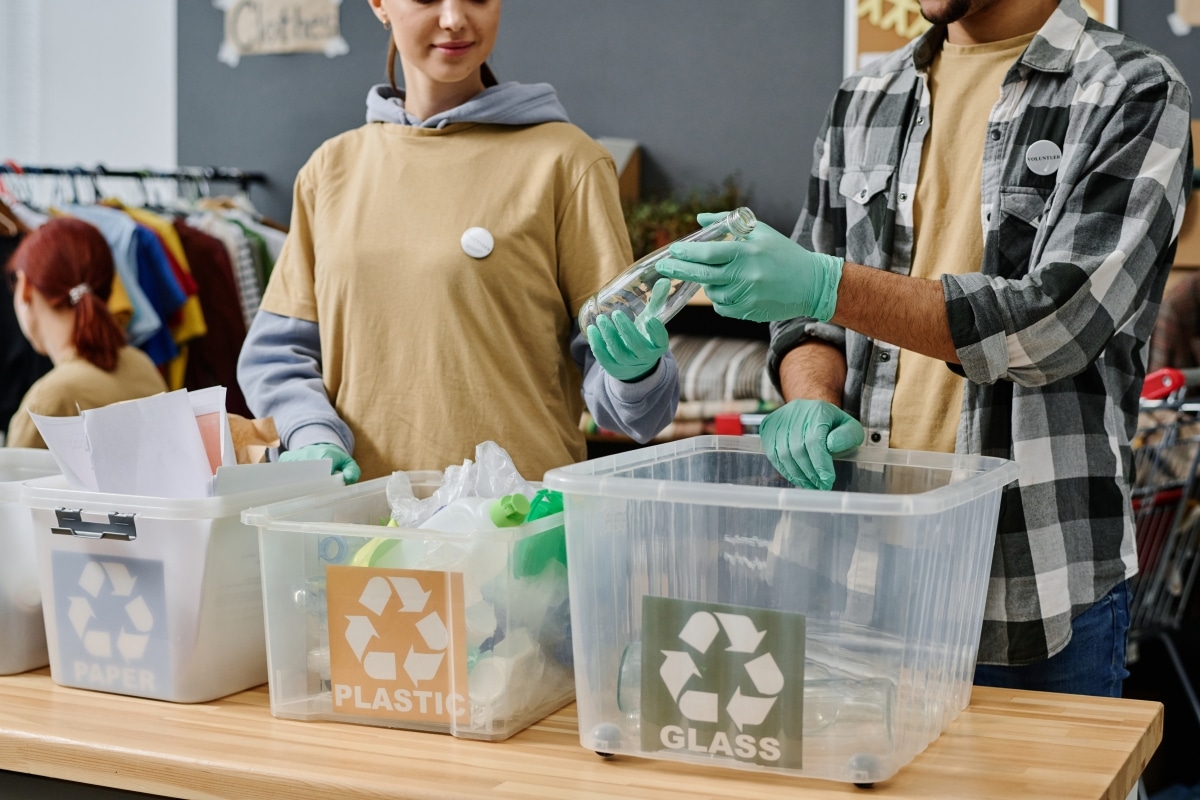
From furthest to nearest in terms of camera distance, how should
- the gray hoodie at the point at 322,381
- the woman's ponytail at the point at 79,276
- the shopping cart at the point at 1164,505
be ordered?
the woman's ponytail at the point at 79,276 → the shopping cart at the point at 1164,505 → the gray hoodie at the point at 322,381

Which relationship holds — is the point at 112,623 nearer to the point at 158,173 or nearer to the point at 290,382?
the point at 290,382

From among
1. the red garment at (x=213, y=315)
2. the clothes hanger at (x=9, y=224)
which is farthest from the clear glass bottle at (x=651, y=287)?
the clothes hanger at (x=9, y=224)

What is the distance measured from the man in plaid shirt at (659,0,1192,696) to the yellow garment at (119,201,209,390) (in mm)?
2172

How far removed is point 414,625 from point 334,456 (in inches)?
17.1

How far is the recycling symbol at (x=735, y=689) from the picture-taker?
89 cm

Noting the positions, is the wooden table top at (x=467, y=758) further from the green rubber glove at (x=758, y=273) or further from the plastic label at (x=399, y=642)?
the green rubber glove at (x=758, y=273)

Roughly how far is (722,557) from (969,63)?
0.80m

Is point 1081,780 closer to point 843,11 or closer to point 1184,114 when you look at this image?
point 1184,114

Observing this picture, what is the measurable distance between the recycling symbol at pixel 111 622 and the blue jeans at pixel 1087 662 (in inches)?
34.3

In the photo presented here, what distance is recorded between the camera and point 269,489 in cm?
111

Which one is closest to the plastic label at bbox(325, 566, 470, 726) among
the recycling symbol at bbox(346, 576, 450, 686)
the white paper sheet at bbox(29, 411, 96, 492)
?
the recycling symbol at bbox(346, 576, 450, 686)

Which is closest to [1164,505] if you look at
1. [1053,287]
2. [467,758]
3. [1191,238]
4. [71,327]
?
[1191,238]

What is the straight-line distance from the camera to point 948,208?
4.59 feet

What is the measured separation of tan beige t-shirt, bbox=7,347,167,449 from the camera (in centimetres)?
271
